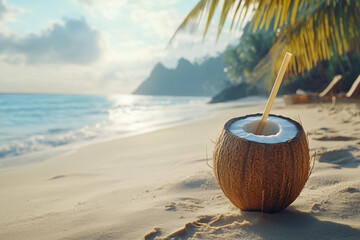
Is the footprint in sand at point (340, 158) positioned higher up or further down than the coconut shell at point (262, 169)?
further down

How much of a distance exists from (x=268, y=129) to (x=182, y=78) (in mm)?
140802

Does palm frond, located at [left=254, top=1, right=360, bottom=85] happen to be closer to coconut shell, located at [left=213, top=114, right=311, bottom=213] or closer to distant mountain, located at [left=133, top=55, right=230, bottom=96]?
coconut shell, located at [left=213, top=114, right=311, bottom=213]

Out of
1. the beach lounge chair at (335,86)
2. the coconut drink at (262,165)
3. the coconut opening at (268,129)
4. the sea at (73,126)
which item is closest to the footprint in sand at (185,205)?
the coconut drink at (262,165)

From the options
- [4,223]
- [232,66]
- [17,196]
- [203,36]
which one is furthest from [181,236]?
[232,66]

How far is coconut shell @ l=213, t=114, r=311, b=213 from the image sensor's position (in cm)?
152

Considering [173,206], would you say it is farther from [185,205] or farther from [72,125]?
[72,125]

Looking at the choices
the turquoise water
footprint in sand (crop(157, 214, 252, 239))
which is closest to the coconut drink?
footprint in sand (crop(157, 214, 252, 239))

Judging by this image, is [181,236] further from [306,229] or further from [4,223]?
[4,223]

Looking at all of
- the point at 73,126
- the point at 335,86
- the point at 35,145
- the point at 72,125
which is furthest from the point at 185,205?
the point at 72,125

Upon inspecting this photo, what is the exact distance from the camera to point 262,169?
1529 mm

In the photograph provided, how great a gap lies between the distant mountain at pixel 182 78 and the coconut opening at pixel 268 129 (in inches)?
4664

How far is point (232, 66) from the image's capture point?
37.9 m

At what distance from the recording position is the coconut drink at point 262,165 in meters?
1.52

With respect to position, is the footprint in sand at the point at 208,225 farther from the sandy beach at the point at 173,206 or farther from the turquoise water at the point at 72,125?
the turquoise water at the point at 72,125
